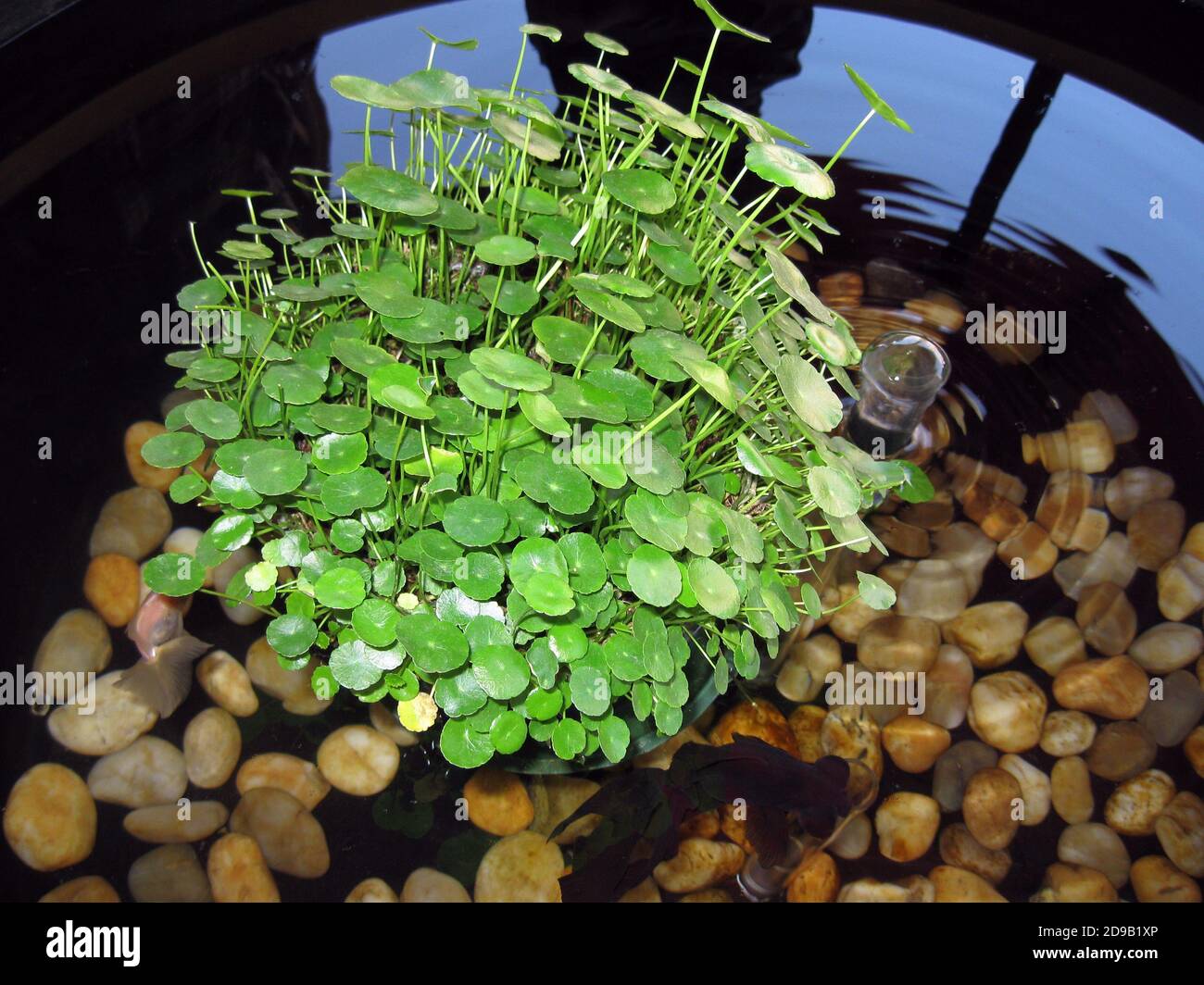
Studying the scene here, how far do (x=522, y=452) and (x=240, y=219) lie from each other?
61cm

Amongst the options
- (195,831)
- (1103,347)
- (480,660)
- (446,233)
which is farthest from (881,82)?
(195,831)

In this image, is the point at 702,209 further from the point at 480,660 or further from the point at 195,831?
the point at 195,831

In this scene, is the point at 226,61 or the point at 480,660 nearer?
the point at 480,660

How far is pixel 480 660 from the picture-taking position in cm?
70

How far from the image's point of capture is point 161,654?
2.97ft

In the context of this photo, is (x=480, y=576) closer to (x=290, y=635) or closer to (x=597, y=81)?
(x=290, y=635)

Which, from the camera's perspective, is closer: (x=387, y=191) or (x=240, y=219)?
(x=387, y=191)

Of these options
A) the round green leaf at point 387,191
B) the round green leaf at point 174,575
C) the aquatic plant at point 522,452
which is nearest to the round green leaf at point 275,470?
the aquatic plant at point 522,452

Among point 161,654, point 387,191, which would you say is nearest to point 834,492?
point 387,191

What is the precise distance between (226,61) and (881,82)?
0.84m

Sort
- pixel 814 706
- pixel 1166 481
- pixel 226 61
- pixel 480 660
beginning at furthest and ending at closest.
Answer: pixel 226 61
pixel 1166 481
pixel 814 706
pixel 480 660

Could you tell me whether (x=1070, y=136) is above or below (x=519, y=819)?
above

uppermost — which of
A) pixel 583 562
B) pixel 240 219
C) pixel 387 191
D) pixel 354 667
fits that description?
pixel 387 191
